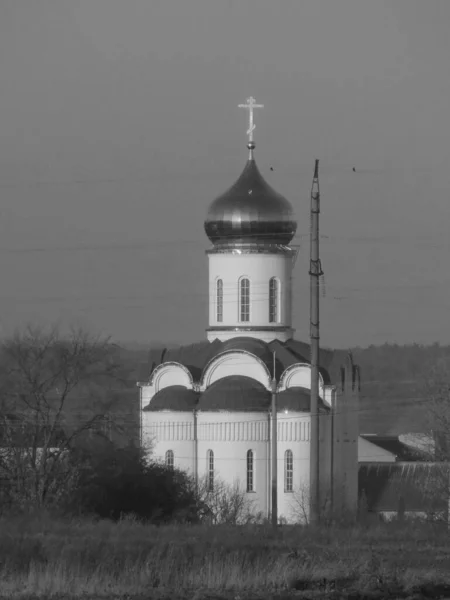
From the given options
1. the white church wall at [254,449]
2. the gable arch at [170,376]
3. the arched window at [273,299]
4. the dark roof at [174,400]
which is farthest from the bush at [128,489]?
the arched window at [273,299]

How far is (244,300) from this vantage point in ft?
147

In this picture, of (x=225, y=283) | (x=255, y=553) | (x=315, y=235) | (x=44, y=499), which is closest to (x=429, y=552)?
(x=255, y=553)

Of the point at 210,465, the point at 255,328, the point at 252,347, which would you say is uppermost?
the point at 255,328

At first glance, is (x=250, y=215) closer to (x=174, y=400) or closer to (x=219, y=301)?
(x=219, y=301)

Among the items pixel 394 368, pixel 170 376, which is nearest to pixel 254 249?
pixel 170 376

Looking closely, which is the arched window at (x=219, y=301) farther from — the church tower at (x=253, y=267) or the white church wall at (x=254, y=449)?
the white church wall at (x=254, y=449)

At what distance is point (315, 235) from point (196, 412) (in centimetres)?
1627

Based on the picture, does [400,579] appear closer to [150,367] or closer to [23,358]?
[23,358]

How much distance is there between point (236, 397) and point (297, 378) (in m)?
2.03

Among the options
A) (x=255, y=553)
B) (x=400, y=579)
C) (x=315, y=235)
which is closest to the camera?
(x=400, y=579)

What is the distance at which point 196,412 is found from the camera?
4331cm

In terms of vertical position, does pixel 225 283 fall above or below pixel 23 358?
above

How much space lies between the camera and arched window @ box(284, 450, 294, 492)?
42656mm

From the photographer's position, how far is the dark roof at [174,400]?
43375mm
